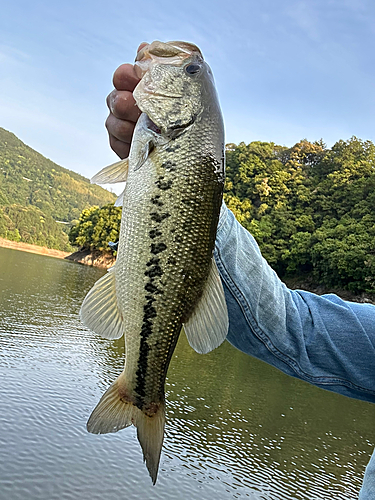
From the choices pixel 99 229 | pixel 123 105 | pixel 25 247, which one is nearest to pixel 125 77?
pixel 123 105

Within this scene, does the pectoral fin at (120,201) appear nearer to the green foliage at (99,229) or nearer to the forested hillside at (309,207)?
the forested hillside at (309,207)

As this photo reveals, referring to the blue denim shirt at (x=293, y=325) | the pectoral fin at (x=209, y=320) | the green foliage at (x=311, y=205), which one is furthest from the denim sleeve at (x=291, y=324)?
the green foliage at (x=311, y=205)

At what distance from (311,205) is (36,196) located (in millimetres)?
112489

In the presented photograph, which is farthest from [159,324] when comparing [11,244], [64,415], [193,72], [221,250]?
[11,244]

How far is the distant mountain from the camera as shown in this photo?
330 ft

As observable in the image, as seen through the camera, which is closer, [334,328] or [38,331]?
[334,328]

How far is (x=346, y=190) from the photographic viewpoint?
4919 centimetres

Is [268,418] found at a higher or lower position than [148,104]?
lower

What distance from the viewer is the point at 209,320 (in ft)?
5.17

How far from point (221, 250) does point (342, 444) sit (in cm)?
1417

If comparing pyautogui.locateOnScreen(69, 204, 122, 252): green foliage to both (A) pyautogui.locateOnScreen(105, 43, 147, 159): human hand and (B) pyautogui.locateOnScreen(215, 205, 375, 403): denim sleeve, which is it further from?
(A) pyautogui.locateOnScreen(105, 43, 147, 159): human hand

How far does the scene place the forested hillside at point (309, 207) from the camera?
39.3 metres

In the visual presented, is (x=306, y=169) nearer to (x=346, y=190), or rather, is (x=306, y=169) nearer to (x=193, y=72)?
(x=346, y=190)

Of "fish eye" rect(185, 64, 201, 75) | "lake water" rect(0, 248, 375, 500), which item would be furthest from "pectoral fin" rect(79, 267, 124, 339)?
"lake water" rect(0, 248, 375, 500)
